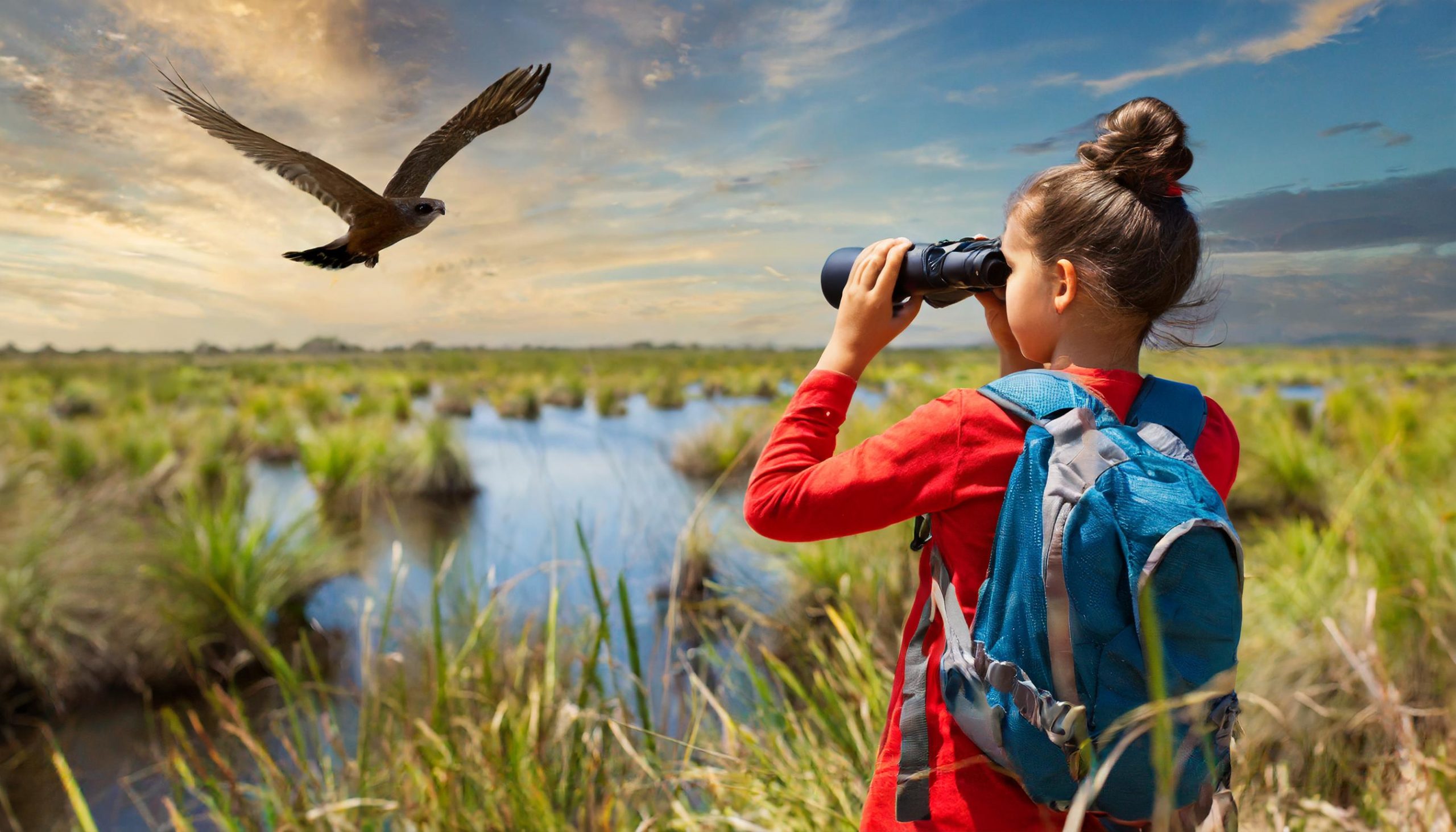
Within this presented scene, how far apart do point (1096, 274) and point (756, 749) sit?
54.3 inches

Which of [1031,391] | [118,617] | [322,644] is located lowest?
[322,644]

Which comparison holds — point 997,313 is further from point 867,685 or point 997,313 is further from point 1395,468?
→ point 1395,468

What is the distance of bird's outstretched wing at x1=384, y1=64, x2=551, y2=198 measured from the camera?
0.42m

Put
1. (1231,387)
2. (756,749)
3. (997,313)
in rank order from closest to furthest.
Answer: (997,313), (756,749), (1231,387)

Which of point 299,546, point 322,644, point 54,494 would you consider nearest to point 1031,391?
point 299,546

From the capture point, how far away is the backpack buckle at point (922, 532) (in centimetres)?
108

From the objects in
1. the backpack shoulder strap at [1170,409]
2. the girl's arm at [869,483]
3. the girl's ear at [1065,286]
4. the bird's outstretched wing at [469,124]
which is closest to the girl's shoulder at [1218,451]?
the backpack shoulder strap at [1170,409]

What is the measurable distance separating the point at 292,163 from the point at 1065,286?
2.80ft

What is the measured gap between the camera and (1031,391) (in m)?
0.93

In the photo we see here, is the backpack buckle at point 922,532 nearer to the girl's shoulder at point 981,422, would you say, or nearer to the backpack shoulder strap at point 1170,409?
the girl's shoulder at point 981,422

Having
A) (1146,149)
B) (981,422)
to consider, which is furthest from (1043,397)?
(1146,149)

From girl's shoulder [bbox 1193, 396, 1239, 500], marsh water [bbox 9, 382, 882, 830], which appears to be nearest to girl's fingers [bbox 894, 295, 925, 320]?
girl's shoulder [bbox 1193, 396, 1239, 500]

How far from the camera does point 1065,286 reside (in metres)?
1.00

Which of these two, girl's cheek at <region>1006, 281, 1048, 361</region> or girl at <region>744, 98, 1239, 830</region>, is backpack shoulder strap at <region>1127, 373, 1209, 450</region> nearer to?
girl at <region>744, 98, 1239, 830</region>
